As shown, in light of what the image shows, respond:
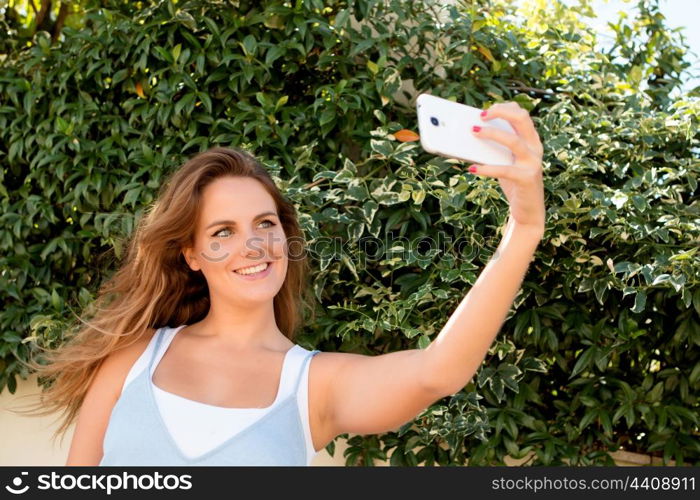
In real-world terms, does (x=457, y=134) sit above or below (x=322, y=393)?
above

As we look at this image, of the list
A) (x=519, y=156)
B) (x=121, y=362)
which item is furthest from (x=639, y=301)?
(x=121, y=362)

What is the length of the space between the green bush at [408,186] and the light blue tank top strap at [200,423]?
81 centimetres

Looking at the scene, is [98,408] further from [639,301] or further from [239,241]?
[639,301]

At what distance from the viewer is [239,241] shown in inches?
89.1

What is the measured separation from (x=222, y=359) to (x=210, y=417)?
7.9 inches

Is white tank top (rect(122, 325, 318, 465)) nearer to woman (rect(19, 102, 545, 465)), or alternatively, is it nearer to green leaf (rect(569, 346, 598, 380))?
woman (rect(19, 102, 545, 465))

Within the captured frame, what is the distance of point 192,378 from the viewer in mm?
2258

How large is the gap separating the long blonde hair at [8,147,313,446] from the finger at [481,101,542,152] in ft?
3.32

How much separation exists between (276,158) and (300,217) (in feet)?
1.19

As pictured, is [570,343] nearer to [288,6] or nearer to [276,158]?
[276,158]

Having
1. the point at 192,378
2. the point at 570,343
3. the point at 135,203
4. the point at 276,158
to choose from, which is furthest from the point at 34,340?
the point at 570,343

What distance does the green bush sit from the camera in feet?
9.65

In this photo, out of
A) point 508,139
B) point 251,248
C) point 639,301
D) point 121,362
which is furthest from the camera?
point 639,301

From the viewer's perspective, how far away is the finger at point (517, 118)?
155 centimetres
